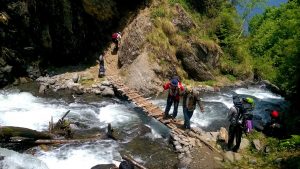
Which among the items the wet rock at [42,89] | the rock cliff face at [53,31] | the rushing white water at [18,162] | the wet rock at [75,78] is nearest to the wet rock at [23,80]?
the rock cliff face at [53,31]

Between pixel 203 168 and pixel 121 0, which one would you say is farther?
pixel 121 0

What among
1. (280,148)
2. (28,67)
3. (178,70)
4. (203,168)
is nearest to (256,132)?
(280,148)

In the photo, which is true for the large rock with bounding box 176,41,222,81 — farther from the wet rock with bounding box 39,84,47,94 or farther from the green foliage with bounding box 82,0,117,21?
the wet rock with bounding box 39,84,47,94

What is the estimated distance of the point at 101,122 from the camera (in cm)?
1916

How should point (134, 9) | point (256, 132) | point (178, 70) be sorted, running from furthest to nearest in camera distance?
point (134, 9) < point (178, 70) < point (256, 132)

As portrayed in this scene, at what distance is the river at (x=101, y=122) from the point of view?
47.8 ft

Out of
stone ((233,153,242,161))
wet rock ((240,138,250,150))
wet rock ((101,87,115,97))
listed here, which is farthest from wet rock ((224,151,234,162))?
wet rock ((101,87,115,97))

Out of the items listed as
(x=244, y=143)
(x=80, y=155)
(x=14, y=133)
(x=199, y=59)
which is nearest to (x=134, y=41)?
(x=199, y=59)

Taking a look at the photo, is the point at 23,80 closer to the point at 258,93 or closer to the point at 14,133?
the point at 14,133

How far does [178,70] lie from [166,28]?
3.42 meters

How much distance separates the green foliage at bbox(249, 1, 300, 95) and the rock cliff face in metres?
12.0

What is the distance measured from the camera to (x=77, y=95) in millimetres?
23297

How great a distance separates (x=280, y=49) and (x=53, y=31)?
16464 millimetres

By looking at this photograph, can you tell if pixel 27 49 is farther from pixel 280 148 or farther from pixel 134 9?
pixel 280 148
